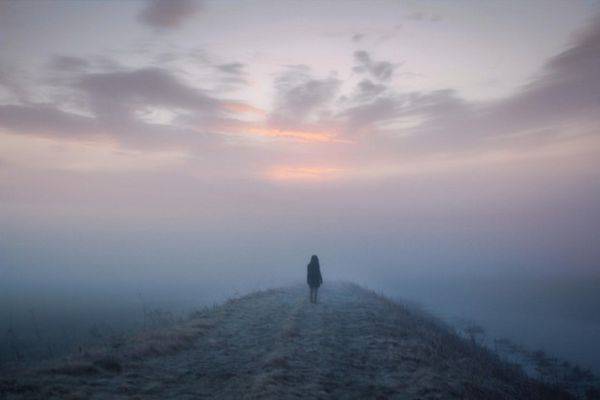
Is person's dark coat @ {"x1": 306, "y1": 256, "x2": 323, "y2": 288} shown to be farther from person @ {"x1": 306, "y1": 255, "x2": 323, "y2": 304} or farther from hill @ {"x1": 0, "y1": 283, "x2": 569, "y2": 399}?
hill @ {"x1": 0, "y1": 283, "x2": 569, "y2": 399}

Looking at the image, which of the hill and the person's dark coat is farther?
the person's dark coat

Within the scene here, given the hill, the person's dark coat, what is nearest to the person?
the person's dark coat

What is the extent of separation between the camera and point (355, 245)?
170625 mm

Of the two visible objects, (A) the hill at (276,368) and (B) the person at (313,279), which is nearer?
(A) the hill at (276,368)

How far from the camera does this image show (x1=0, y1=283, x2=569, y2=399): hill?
888 centimetres

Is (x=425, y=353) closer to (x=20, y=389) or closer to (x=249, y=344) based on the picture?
(x=249, y=344)

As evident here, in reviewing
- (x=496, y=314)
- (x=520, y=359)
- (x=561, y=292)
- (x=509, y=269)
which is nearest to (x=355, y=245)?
(x=509, y=269)

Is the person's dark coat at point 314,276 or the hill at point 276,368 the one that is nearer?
the hill at point 276,368

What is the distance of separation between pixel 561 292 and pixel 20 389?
63220 millimetres

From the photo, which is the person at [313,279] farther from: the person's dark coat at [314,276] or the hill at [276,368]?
the hill at [276,368]

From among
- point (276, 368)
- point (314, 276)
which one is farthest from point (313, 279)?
point (276, 368)

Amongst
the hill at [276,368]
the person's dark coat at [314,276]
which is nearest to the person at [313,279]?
the person's dark coat at [314,276]

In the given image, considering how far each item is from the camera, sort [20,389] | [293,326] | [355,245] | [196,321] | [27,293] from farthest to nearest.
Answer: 1. [355,245]
2. [27,293]
3. [196,321]
4. [293,326]
5. [20,389]

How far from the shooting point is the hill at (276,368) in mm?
8875
